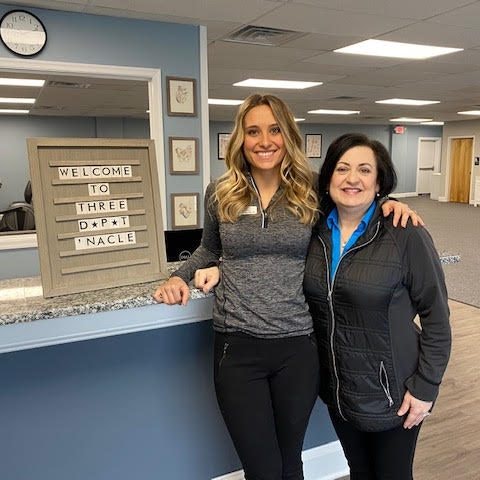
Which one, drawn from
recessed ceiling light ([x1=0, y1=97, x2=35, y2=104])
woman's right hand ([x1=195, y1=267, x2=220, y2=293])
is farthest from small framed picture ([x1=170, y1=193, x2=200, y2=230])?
recessed ceiling light ([x1=0, y1=97, x2=35, y2=104])

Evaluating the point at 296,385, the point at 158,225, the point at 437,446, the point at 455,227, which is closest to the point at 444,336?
the point at 296,385

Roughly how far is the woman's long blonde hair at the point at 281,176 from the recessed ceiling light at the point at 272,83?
4582 mm

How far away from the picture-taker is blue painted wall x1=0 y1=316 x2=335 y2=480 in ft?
5.00

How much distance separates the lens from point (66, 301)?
134cm

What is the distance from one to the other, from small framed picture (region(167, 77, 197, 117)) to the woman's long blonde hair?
2160 mm

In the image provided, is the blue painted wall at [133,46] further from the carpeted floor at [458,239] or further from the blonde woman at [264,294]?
the carpeted floor at [458,239]

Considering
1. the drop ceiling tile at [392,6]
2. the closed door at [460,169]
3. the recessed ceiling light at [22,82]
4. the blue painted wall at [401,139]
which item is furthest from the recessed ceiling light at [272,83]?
the closed door at [460,169]

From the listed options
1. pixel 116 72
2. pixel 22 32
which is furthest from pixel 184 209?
pixel 22 32

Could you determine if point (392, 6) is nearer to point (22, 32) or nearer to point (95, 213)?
point (22, 32)

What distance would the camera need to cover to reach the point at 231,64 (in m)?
4.83

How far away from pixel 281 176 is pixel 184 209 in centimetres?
235

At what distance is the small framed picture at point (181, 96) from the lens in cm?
345

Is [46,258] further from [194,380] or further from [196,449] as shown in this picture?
[196,449]

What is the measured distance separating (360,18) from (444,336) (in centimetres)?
259
